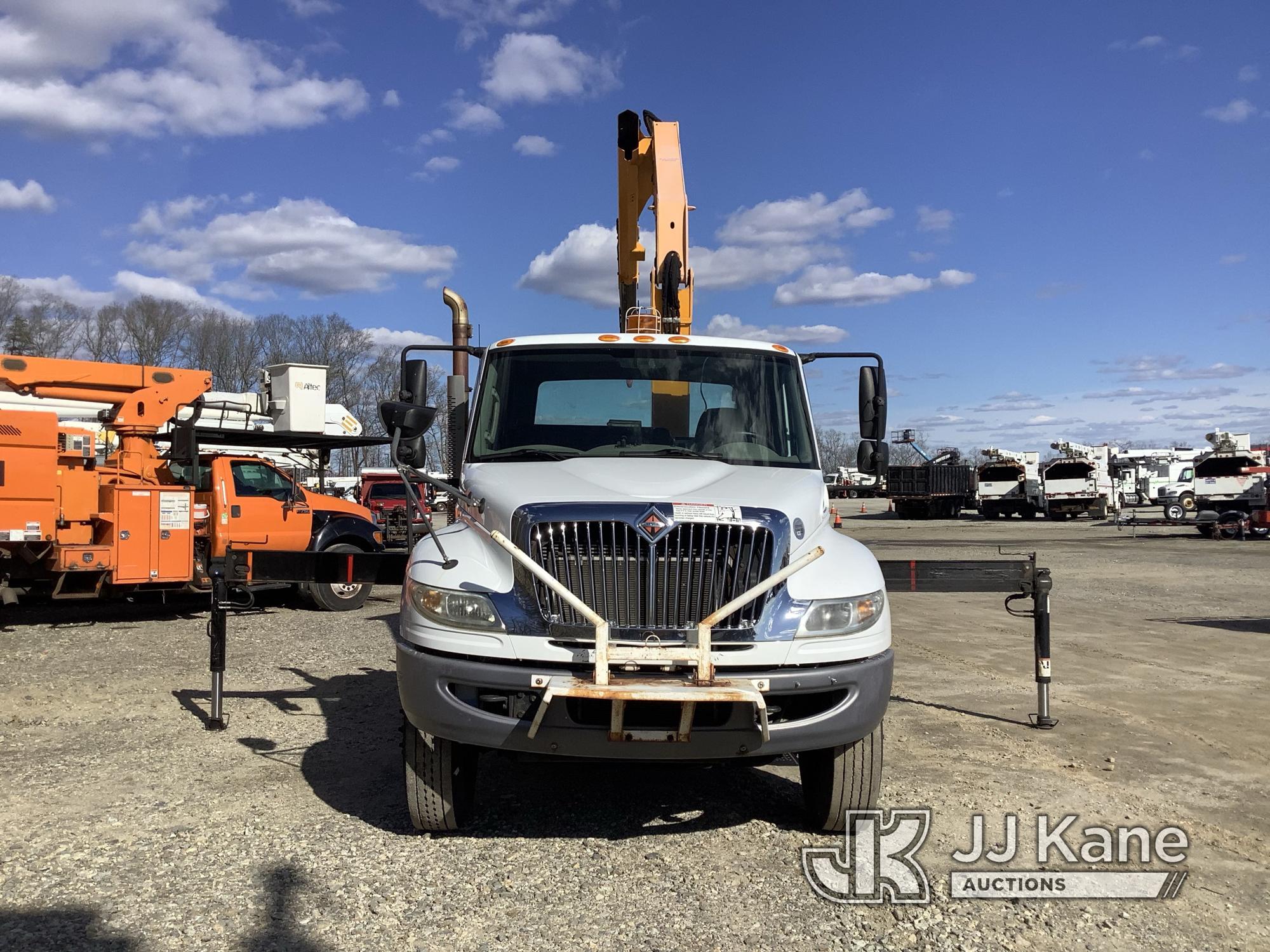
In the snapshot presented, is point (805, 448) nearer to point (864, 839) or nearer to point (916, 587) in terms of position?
point (916, 587)

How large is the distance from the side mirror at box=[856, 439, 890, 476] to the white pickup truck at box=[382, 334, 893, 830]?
1226mm

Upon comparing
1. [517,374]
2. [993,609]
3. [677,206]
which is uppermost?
[677,206]

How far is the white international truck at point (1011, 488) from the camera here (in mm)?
43156

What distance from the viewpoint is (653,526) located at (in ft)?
13.3

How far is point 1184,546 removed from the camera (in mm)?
26031

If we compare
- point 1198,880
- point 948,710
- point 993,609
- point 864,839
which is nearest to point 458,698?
point 864,839

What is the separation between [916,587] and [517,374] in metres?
2.70

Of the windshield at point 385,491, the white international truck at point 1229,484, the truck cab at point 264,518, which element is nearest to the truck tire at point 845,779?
the truck cab at point 264,518

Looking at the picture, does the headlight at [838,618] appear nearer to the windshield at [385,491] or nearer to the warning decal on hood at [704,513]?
the warning decal on hood at [704,513]

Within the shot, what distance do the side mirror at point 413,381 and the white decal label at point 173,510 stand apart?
720cm

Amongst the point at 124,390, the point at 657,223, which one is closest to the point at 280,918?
the point at 657,223

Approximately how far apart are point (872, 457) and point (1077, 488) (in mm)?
40074

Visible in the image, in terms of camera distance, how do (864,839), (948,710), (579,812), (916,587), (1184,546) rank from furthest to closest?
1. (1184,546)
2. (948,710)
3. (916,587)
4. (579,812)
5. (864,839)

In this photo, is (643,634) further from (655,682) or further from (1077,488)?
(1077,488)
